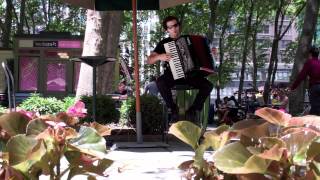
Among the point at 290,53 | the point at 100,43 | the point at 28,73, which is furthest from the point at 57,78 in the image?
the point at 290,53

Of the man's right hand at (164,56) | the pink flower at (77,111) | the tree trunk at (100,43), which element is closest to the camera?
the pink flower at (77,111)

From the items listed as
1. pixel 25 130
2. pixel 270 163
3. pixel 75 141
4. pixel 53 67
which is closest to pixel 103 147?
pixel 75 141

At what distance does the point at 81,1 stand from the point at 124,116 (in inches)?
75.0

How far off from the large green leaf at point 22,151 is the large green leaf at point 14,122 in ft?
0.55

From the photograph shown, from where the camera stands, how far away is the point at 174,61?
25.3ft

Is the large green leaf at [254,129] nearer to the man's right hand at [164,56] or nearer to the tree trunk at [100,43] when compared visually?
the man's right hand at [164,56]

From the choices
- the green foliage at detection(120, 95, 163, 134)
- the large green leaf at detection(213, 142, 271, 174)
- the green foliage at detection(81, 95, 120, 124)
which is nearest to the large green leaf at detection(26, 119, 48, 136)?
the large green leaf at detection(213, 142, 271, 174)

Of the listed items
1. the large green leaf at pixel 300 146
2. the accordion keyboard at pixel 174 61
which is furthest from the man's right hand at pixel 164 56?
the large green leaf at pixel 300 146

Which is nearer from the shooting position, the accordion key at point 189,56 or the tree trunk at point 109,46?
the accordion key at point 189,56

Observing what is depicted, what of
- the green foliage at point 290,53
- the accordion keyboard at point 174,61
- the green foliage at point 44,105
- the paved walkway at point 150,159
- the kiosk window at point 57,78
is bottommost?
the paved walkway at point 150,159

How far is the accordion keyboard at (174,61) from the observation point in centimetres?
767

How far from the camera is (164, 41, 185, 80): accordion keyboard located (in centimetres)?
767

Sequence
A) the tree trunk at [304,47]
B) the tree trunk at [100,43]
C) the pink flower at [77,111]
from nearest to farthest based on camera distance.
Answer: the pink flower at [77,111], the tree trunk at [100,43], the tree trunk at [304,47]

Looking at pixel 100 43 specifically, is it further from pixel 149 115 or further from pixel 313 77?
pixel 313 77
